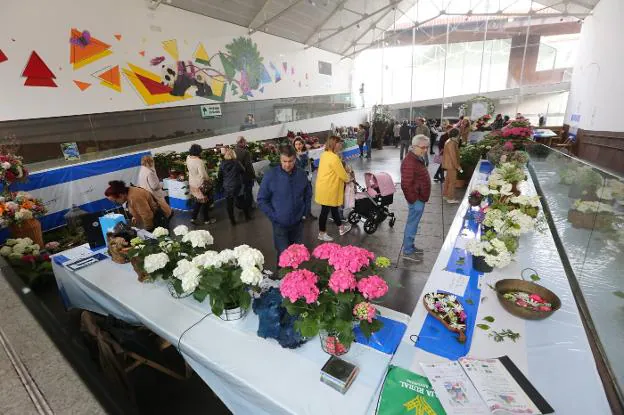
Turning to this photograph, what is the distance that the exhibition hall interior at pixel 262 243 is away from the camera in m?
1.27

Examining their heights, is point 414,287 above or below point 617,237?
below

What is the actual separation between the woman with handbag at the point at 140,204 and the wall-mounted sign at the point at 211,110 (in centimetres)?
573

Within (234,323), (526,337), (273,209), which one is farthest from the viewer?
(273,209)

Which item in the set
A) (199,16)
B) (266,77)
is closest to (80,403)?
(199,16)

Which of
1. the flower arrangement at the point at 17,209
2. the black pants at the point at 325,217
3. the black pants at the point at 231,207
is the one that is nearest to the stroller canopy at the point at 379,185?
the black pants at the point at 325,217

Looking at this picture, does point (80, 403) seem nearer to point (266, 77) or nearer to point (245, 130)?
point (245, 130)

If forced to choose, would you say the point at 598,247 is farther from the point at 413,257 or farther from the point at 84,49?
the point at 84,49

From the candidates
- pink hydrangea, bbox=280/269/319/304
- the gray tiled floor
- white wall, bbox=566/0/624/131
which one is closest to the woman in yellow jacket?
the gray tiled floor

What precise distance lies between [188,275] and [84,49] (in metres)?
6.65

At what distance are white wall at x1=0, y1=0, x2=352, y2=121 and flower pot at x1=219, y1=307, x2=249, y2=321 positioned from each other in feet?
20.0

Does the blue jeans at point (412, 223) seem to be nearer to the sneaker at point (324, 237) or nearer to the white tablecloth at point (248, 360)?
the sneaker at point (324, 237)

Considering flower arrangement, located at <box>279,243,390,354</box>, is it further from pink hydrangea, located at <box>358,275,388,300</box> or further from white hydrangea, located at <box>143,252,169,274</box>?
white hydrangea, located at <box>143,252,169,274</box>

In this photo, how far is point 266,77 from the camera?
10.7 metres

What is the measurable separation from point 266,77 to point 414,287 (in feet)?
31.6
